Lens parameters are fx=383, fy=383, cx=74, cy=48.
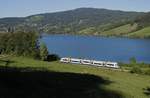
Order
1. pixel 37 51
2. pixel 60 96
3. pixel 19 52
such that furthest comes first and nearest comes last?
1. pixel 19 52
2. pixel 37 51
3. pixel 60 96

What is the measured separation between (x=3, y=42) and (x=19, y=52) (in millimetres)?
11132

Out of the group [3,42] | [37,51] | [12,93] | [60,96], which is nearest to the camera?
[12,93]

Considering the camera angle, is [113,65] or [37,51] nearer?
[113,65]

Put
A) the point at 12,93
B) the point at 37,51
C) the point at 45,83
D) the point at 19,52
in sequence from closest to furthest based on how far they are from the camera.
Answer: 1. the point at 12,93
2. the point at 45,83
3. the point at 37,51
4. the point at 19,52

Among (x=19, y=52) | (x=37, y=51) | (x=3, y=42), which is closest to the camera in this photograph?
(x=37, y=51)

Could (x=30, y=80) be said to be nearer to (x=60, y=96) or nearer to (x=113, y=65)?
(x=60, y=96)

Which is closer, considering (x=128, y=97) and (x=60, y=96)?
(x=60, y=96)

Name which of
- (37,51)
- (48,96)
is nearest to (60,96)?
(48,96)

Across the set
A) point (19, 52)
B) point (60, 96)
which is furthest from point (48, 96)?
point (19, 52)

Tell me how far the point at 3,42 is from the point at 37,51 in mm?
21233

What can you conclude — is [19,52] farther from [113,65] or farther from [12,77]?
[12,77]

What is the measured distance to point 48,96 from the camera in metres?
18.2

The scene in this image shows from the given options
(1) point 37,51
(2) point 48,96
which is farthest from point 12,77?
(1) point 37,51

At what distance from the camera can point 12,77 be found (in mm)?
24422
